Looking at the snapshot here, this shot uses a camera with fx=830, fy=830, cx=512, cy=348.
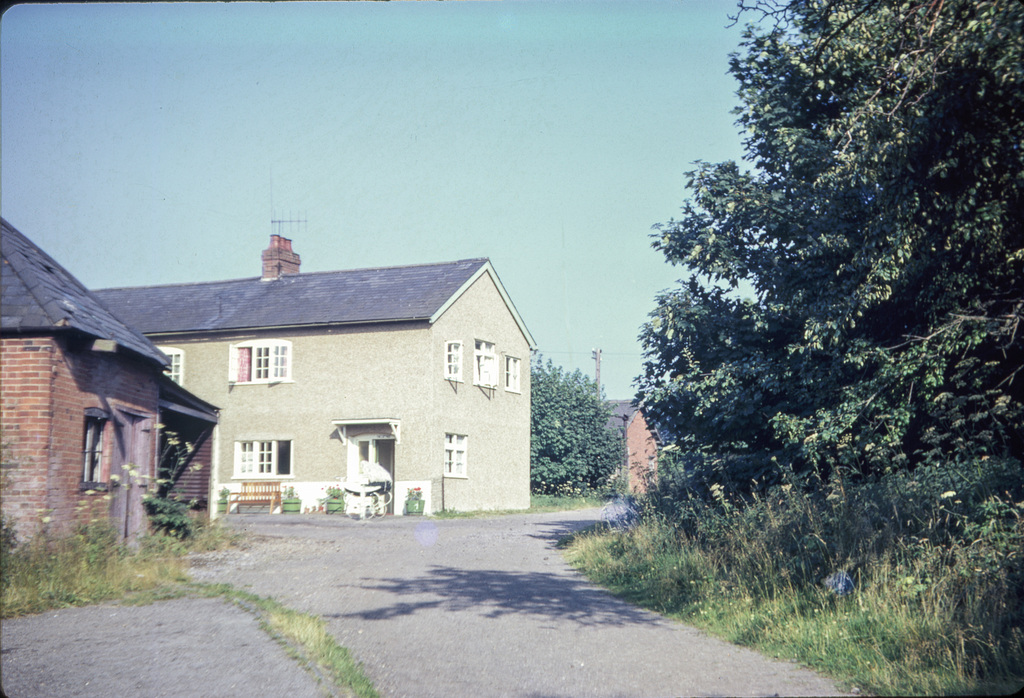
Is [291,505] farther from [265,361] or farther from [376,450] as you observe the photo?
[265,361]

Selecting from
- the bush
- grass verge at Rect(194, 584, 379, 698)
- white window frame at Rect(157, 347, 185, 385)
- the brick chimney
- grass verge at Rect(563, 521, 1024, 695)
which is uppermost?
the brick chimney

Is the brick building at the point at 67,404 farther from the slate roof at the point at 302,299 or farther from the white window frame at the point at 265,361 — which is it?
the white window frame at the point at 265,361

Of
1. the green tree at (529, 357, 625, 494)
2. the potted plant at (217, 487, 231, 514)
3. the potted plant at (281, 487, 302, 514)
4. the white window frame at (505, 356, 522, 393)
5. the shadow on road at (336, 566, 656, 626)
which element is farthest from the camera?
the green tree at (529, 357, 625, 494)

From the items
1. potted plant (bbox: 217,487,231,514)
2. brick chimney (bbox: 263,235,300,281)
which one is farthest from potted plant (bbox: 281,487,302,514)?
brick chimney (bbox: 263,235,300,281)

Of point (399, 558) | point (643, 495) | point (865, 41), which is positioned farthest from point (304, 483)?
point (865, 41)

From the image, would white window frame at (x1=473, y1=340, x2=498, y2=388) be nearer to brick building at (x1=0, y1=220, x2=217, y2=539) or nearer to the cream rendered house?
the cream rendered house

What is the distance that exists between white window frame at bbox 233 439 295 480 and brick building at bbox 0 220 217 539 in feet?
46.2

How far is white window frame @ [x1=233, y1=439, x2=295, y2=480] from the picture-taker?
2798 cm

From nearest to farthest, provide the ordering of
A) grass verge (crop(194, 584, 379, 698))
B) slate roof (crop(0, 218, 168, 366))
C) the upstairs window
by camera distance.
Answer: grass verge (crop(194, 584, 379, 698))
slate roof (crop(0, 218, 168, 366))
the upstairs window

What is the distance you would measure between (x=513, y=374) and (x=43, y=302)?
72.2ft

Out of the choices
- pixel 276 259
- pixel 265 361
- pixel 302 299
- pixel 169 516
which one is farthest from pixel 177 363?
pixel 169 516

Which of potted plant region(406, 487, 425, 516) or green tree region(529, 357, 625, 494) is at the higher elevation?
green tree region(529, 357, 625, 494)

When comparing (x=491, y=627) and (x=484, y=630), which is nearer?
(x=484, y=630)

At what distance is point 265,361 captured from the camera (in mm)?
29031
